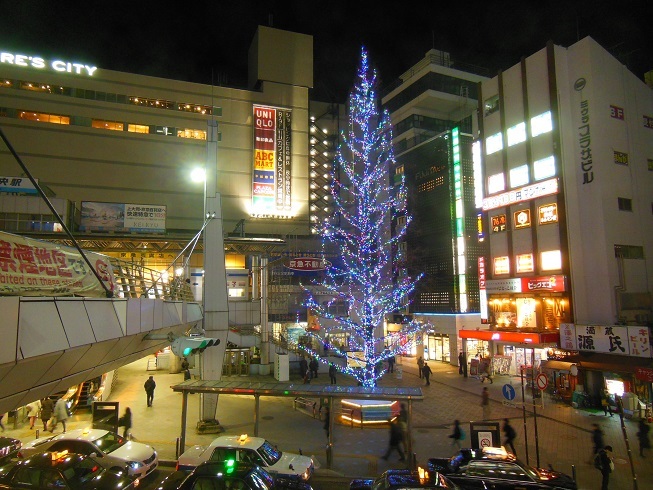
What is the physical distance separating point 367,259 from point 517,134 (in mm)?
12462

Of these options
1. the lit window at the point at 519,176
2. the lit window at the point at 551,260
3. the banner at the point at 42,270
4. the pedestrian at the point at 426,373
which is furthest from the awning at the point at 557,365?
the banner at the point at 42,270

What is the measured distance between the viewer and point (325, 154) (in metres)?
46.2

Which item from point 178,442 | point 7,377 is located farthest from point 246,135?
point 7,377

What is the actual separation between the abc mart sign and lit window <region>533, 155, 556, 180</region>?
34.9m

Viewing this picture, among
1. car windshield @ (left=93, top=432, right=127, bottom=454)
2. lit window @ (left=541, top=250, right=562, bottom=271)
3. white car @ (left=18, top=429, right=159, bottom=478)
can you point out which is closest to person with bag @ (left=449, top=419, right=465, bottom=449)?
white car @ (left=18, top=429, right=159, bottom=478)

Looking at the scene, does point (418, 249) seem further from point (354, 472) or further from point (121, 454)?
point (121, 454)

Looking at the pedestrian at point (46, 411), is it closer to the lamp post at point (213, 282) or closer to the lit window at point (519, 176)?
the lamp post at point (213, 282)

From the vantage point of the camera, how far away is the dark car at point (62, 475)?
9379mm

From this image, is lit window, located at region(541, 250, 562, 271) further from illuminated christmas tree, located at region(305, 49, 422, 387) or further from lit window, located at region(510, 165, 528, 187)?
illuminated christmas tree, located at region(305, 49, 422, 387)

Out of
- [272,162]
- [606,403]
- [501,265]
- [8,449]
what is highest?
[272,162]

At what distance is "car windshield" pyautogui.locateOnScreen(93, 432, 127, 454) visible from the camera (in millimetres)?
11773

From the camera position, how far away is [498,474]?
10156 mm

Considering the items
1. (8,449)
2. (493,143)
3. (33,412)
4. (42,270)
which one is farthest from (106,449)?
(493,143)

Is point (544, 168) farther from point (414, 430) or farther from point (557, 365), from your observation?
point (414, 430)
